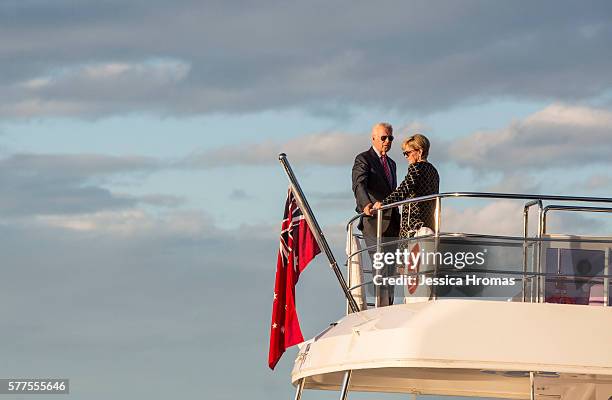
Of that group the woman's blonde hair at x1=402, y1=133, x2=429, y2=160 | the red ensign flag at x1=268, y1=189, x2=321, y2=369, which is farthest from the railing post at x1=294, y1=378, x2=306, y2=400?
the woman's blonde hair at x1=402, y1=133, x2=429, y2=160

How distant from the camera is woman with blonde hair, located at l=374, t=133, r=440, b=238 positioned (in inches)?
647

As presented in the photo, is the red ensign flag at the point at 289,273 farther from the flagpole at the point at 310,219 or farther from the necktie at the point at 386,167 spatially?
the necktie at the point at 386,167

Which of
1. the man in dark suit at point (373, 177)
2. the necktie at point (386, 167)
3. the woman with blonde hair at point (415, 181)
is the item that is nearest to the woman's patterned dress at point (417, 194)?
the woman with blonde hair at point (415, 181)

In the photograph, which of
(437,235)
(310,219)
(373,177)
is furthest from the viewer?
(310,219)

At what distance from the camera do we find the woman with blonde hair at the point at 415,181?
16.4 meters

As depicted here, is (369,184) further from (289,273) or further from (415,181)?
(289,273)

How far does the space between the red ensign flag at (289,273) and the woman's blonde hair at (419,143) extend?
308 centimetres

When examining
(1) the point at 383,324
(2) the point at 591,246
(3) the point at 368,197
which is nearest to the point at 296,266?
(3) the point at 368,197

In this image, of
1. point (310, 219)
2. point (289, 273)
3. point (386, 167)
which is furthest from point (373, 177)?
point (289, 273)

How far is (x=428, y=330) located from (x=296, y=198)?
452cm

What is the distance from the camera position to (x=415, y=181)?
1666cm

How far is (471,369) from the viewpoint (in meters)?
15.4

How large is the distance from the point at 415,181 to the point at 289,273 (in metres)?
3.40

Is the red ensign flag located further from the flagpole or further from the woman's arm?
the woman's arm
